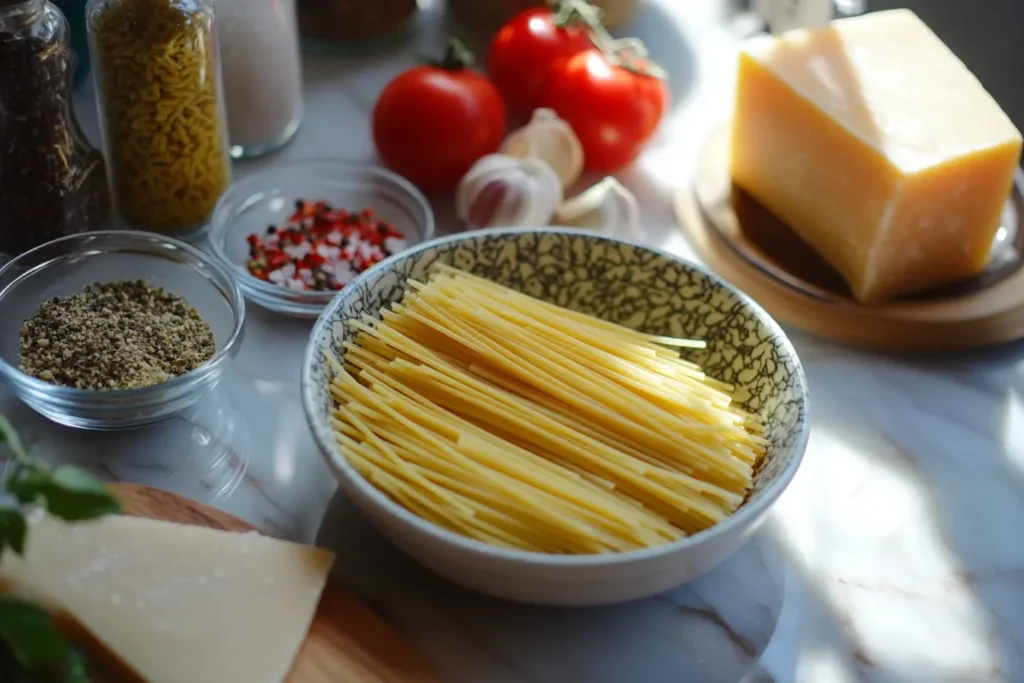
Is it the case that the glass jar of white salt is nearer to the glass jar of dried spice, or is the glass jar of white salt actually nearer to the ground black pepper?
the glass jar of dried spice

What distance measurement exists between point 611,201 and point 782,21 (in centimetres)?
32

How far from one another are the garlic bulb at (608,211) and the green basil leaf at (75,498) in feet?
2.23

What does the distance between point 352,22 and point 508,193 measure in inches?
17.4

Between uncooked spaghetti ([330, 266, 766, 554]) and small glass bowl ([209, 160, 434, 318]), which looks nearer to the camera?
uncooked spaghetti ([330, 266, 766, 554])

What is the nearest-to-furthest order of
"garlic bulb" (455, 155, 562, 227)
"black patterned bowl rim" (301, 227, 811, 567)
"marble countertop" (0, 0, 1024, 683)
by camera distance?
"black patterned bowl rim" (301, 227, 811, 567) < "marble countertop" (0, 0, 1024, 683) < "garlic bulb" (455, 155, 562, 227)

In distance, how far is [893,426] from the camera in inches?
39.2

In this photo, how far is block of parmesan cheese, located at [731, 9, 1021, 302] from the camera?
1.02m

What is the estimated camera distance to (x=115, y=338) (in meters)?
0.92

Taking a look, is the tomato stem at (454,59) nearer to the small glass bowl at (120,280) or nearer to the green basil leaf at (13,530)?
the small glass bowl at (120,280)

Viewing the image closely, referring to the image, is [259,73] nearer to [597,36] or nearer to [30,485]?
[597,36]

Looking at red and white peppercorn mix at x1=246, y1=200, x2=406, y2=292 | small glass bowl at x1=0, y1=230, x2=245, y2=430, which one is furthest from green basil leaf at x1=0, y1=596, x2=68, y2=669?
red and white peppercorn mix at x1=246, y1=200, x2=406, y2=292

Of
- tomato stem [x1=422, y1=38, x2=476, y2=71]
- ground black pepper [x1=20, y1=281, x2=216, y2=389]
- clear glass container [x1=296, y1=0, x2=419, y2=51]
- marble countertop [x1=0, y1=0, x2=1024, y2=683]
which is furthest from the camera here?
clear glass container [x1=296, y1=0, x2=419, y2=51]

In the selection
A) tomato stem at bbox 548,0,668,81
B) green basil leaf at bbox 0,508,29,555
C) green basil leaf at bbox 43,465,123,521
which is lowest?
tomato stem at bbox 548,0,668,81

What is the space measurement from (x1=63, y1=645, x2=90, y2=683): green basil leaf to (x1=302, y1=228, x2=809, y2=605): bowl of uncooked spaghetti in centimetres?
20
